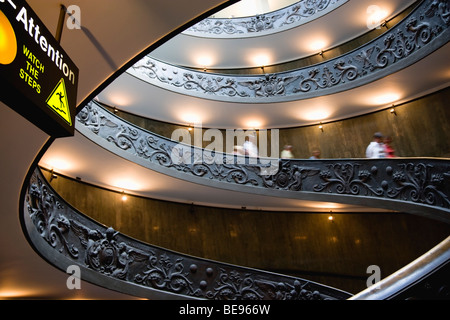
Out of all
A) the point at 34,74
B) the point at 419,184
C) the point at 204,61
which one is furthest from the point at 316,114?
the point at 34,74

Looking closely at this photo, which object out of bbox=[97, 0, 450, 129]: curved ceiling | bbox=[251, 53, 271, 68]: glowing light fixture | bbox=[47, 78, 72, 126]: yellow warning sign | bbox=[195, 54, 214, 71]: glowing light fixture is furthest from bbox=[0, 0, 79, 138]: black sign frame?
bbox=[251, 53, 271, 68]: glowing light fixture

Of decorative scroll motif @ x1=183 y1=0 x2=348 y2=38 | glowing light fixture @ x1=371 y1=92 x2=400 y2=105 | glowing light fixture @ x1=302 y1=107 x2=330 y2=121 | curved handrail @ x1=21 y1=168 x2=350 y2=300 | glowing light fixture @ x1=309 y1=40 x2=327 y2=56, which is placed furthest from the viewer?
glowing light fixture @ x1=309 y1=40 x2=327 y2=56

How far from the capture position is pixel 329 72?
562 inches

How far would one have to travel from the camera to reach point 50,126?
2660 millimetres

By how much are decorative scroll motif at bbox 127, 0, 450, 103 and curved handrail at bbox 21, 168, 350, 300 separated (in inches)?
263

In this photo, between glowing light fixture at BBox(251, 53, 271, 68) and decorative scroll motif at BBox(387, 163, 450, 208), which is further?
glowing light fixture at BBox(251, 53, 271, 68)

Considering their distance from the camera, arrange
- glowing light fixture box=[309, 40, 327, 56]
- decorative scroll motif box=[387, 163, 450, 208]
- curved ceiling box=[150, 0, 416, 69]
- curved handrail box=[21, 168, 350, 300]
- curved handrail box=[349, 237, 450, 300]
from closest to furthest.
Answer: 1. curved handrail box=[349, 237, 450, 300]
2. curved handrail box=[21, 168, 350, 300]
3. decorative scroll motif box=[387, 163, 450, 208]
4. curved ceiling box=[150, 0, 416, 69]
5. glowing light fixture box=[309, 40, 327, 56]

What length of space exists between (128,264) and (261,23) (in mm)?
12991

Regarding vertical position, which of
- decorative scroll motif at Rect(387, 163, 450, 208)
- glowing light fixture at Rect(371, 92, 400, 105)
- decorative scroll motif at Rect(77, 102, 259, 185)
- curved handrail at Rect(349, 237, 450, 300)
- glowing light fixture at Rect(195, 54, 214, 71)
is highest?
glowing light fixture at Rect(195, 54, 214, 71)

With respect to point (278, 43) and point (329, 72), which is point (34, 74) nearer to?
point (329, 72)

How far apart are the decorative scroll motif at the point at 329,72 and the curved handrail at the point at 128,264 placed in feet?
21.9

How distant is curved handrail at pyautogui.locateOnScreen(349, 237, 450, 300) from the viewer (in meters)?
3.42

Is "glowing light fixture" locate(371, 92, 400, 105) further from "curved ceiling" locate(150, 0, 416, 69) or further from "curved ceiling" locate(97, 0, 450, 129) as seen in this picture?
"curved ceiling" locate(150, 0, 416, 69)

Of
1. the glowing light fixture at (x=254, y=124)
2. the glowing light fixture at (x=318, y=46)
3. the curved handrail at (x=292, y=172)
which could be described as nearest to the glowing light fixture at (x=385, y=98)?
the curved handrail at (x=292, y=172)
